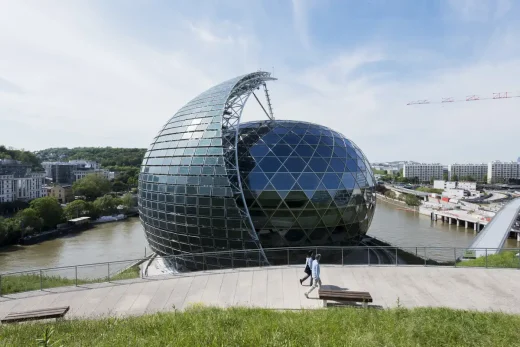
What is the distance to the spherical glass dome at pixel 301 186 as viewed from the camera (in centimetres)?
2083

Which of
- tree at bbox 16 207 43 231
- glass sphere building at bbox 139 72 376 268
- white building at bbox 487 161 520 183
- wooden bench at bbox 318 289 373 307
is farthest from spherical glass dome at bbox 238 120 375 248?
white building at bbox 487 161 520 183

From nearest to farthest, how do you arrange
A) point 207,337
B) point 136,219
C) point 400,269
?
point 207,337 < point 400,269 < point 136,219

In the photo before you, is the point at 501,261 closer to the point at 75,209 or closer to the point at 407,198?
the point at 75,209

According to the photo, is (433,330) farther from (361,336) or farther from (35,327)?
(35,327)

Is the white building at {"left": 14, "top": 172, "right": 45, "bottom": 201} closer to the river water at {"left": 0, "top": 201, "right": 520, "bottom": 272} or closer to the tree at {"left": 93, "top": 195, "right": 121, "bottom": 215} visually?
the tree at {"left": 93, "top": 195, "right": 121, "bottom": 215}

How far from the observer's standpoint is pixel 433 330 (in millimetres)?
7918

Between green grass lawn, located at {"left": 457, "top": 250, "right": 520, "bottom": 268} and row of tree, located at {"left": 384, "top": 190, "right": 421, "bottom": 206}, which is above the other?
green grass lawn, located at {"left": 457, "top": 250, "right": 520, "bottom": 268}

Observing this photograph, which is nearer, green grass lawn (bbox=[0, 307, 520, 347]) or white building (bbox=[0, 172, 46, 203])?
green grass lawn (bbox=[0, 307, 520, 347])

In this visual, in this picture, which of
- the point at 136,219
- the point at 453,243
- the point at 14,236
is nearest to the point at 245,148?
the point at 453,243

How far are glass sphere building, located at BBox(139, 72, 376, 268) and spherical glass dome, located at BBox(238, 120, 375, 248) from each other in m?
0.07

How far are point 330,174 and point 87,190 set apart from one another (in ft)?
296

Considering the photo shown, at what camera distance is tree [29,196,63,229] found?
6000 cm

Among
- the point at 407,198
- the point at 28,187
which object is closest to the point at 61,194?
the point at 28,187

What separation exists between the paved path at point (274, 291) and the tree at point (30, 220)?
170ft
